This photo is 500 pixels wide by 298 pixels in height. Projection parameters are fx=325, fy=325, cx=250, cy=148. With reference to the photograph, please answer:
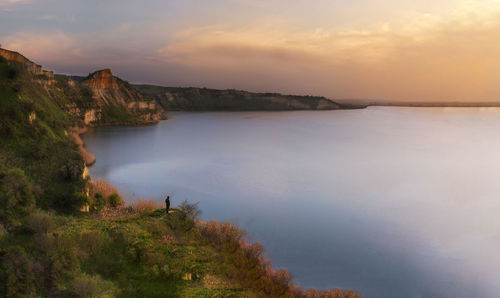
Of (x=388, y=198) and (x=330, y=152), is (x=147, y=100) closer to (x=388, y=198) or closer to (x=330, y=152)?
(x=330, y=152)

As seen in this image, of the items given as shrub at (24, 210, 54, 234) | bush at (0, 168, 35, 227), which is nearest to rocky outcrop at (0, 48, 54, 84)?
bush at (0, 168, 35, 227)

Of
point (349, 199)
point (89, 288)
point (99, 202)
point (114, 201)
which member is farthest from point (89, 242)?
point (349, 199)

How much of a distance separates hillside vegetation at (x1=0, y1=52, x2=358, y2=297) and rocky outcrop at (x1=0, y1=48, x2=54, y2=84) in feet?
77.4

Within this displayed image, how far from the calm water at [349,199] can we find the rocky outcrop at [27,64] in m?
18.9

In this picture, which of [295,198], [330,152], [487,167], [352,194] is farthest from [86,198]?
[487,167]

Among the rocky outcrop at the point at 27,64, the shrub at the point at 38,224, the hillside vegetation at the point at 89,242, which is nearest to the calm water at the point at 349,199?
the hillside vegetation at the point at 89,242

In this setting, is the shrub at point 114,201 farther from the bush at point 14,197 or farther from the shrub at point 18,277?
the shrub at point 18,277

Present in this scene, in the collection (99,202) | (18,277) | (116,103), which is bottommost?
(99,202)

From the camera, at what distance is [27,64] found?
6562 centimetres

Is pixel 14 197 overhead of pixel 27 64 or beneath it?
beneath

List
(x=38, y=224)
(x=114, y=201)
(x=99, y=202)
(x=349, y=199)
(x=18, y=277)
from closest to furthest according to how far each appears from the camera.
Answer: (x=18, y=277) < (x=38, y=224) < (x=99, y=202) < (x=114, y=201) < (x=349, y=199)

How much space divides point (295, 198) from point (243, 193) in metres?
6.35

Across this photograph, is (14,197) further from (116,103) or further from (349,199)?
(116,103)

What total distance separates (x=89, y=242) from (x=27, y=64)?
6654 centimetres
